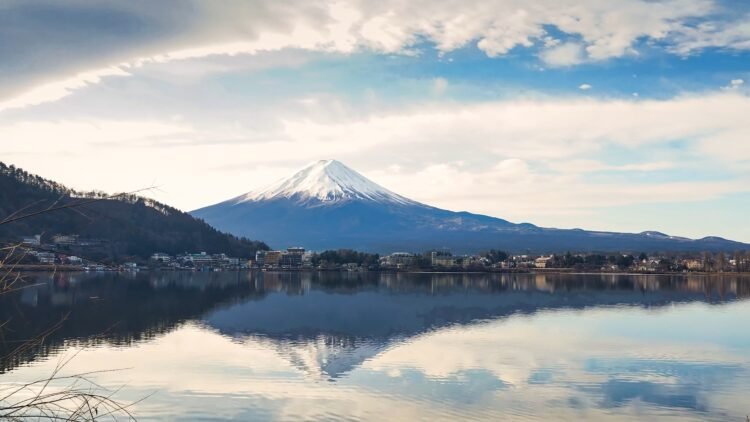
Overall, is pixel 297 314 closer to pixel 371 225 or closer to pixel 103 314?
pixel 103 314

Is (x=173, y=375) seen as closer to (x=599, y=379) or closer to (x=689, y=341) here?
(x=599, y=379)

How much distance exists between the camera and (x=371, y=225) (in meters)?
148

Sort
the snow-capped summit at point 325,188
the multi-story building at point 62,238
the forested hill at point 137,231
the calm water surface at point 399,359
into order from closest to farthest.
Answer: the multi-story building at point 62,238 < the calm water surface at point 399,359 < the forested hill at point 137,231 < the snow-capped summit at point 325,188

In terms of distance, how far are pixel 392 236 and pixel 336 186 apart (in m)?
42.7

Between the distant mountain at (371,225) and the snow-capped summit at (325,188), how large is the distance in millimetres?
264

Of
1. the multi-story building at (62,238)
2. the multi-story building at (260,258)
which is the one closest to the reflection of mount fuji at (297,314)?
the multi-story building at (62,238)

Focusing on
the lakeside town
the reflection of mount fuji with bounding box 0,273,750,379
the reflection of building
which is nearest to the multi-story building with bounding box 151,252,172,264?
the lakeside town

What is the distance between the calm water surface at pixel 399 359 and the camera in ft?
29.1

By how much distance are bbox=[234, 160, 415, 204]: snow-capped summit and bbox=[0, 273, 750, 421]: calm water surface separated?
143630 mm

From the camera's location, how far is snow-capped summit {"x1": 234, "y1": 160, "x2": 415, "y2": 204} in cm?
16975

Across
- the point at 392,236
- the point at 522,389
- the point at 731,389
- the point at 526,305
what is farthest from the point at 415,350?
A: the point at 392,236

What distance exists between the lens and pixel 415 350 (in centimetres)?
1416

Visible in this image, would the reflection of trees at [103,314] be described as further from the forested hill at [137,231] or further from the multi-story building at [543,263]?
the multi-story building at [543,263]

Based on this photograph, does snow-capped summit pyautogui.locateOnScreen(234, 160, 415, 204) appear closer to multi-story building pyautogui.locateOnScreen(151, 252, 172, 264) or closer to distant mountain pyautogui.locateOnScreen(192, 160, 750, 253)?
distant mountain pyautogui.locateOnScreen(192, 160, 750, 253)
